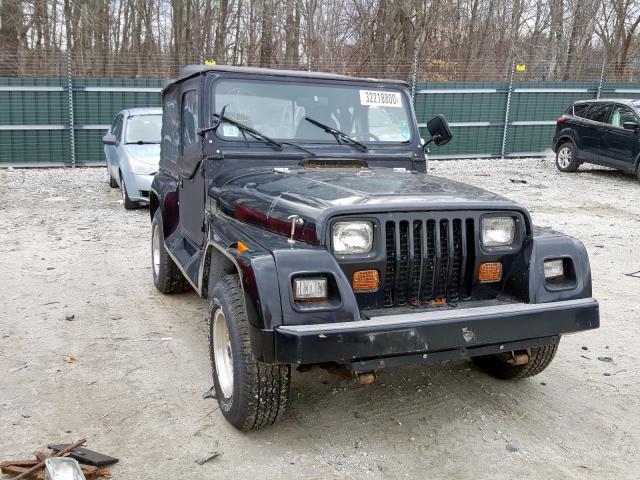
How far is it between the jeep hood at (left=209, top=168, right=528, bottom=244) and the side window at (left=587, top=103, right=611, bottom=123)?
1076cm

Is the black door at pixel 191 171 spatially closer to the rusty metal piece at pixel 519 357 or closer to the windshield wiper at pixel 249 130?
the windshield wiper at pixel 249 130

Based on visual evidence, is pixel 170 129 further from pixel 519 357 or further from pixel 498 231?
pixel 519 357

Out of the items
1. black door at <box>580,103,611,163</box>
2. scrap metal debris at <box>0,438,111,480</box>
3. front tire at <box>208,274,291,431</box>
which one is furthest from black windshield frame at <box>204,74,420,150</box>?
black door at <box>580,103,611,163</box>

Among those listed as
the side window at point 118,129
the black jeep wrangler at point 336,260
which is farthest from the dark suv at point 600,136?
the black jeep wrangler at point 336,260

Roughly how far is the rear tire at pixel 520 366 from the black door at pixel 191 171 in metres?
2.13

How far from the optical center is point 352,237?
10.3ft

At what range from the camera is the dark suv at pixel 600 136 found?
12.7 m

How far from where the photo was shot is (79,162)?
1452 centimetres

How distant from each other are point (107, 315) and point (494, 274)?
3365 millimetres

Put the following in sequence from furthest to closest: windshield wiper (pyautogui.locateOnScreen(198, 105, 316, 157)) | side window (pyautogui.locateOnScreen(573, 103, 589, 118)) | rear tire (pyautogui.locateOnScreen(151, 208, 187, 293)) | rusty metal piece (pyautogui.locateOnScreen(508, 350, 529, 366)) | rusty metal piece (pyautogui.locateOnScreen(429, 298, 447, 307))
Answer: side window (pyautogui.locateOnScreen(573, 103, 589, 118)), rear tire (pyautogui.locateOnScreen(151, 208, 187, 293)), windshield wiper (pyautogui.locateOnScreen(198, 105, 316, 157)), rusty metal piece (pyautogui.locateOnScreen(508, 350, 529, 366)), rusty metal piece (pyautogui.locateOnScreen(429, 298, 447, 307))

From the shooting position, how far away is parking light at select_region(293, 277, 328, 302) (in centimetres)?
294

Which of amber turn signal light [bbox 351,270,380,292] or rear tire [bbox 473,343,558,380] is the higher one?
amber turn signal light [bbox 351,270,380,292]

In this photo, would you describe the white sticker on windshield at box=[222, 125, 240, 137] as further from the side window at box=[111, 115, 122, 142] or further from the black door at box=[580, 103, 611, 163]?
the black door at box=[580, 103, 611, 163]

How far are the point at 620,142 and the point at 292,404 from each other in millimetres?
11578
